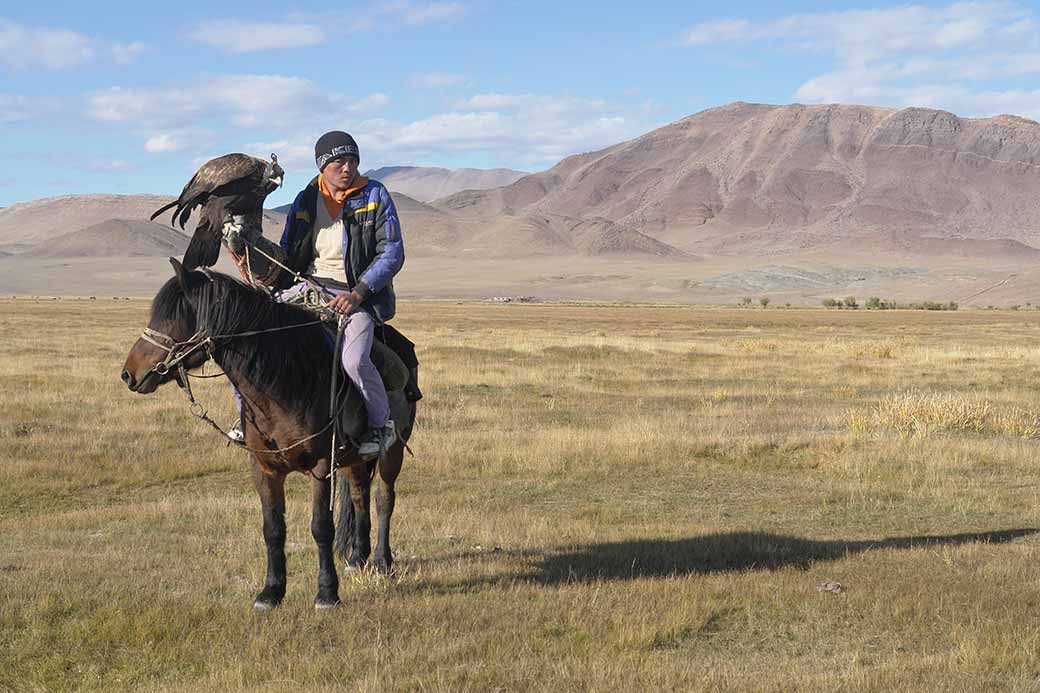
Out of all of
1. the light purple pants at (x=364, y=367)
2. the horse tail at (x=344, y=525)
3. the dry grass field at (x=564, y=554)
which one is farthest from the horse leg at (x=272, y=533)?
the horse tail at (x=344, y=525)

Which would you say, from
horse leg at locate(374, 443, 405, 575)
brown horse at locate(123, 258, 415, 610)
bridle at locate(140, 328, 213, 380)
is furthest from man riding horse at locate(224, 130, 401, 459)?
horse leg at locate(374, 443, 405, 575)

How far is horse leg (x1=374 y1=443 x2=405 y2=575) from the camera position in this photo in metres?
8.37

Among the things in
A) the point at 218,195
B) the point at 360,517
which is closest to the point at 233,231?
the point at 218,195

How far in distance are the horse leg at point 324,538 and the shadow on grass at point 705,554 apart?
1687 mm

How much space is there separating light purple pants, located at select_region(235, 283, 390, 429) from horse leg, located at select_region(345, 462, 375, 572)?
786mm

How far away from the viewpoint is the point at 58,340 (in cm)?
3756

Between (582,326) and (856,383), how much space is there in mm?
32831

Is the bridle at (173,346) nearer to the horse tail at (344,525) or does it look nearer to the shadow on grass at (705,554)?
the horse tail at (344,525)

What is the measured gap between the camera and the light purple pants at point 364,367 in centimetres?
710

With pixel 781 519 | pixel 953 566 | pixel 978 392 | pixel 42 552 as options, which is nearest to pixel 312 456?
pixel 42 552

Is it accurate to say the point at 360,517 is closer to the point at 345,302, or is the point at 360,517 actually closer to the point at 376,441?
the point at 376,441

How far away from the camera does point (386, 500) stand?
8.56 meters

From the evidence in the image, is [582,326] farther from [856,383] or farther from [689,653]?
[689,653]

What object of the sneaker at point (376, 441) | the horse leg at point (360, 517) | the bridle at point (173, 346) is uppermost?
the bridle at point (173, 346)
